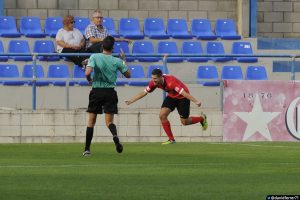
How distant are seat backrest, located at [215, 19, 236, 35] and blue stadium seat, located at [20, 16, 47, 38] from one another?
4.79 meters

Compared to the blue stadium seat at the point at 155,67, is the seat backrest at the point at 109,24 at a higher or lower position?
higher

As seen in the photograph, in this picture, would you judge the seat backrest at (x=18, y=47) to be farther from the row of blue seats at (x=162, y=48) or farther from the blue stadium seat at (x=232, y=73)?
the blue stadium seat at (x=232, y=73)

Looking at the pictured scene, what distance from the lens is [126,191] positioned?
36.5 feet

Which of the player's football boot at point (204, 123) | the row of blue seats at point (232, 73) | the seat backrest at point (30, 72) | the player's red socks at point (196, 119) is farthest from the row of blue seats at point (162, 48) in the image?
the player's red socks at point (196, 119)

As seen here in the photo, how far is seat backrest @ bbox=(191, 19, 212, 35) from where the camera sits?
95.8 ft

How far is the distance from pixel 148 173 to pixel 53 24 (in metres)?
14.8

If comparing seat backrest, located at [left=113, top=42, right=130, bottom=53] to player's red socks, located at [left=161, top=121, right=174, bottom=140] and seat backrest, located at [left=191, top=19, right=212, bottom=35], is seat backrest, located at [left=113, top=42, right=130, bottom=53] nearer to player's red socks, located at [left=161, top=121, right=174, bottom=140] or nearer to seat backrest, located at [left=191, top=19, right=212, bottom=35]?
seat backrest, located at [left=191, top=19, right=212, bottom=35]

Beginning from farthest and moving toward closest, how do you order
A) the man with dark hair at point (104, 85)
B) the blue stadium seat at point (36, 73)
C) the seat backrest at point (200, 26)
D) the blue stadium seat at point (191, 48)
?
the seat backrest at point (200, 26)
the blue stadium seat at point (191, 48)
the blue stadium seat at point (36, 73)
the man with dark hair at point (104, 85)

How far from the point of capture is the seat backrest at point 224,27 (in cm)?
2933

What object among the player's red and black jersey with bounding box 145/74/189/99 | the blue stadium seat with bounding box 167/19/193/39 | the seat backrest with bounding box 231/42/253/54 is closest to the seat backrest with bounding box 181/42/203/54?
the blue stadium seat with bounding box 167/19/193/39

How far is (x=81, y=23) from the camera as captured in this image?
28172 mm

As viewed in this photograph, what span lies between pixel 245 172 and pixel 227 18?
17.4 meters

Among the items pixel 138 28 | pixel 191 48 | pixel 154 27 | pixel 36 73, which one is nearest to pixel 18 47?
pixel 36 73

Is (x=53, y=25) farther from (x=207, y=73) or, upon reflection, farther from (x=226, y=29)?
(x=226, y=29)
